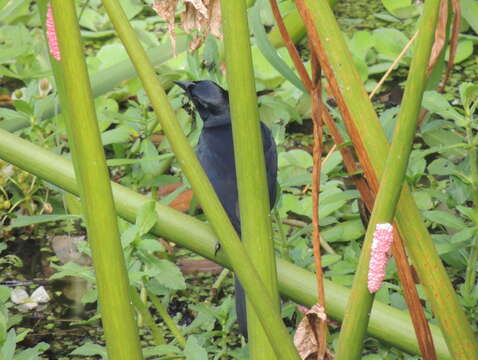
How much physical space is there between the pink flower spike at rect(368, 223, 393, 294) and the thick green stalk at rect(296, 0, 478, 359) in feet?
0.29

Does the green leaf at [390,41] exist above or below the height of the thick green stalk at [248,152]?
below

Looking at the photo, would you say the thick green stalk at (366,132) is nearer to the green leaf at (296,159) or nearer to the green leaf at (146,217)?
the green leaf at (146,217)

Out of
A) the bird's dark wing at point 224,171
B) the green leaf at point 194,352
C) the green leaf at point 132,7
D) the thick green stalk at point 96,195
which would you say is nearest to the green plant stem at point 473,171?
the bird's dark wing at point 224,171

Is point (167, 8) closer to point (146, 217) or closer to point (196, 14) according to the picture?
point (196, 14)

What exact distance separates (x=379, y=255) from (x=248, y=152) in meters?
0.16

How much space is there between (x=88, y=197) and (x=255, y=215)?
177 millimetres

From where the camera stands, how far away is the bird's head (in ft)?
6.58

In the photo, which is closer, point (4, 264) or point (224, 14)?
point (224, 14)

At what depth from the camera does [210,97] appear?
6.58 feet

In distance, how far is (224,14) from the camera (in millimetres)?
940

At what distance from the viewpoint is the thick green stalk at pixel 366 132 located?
98 cm

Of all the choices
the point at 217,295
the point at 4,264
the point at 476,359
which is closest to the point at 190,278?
the point at 217,295

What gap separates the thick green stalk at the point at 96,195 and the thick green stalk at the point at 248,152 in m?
0.14

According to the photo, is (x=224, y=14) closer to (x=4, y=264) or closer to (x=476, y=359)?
(x=476, y=359)
